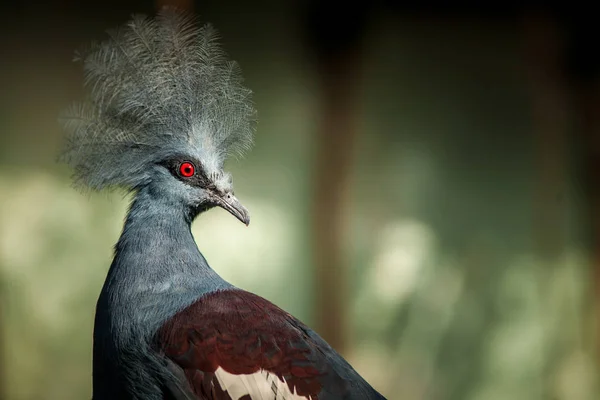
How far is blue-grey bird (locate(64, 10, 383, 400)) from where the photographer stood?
1.86m

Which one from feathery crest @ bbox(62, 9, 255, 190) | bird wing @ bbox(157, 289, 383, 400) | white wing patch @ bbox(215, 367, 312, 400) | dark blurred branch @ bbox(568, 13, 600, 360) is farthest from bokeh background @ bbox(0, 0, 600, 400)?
white wing patch @ bbox(215, 367, 312, 400)

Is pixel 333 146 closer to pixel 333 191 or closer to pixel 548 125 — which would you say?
pixel 333 191

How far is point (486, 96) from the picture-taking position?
355 cm

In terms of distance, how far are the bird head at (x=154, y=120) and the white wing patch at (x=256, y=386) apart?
0.46 meters

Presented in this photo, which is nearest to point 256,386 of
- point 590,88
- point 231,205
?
point 231,205

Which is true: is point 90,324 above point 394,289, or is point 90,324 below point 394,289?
below

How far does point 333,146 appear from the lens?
3.48 meters

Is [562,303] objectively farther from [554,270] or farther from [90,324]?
[90,324]

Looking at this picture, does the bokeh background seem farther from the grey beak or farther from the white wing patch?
the white wing patch

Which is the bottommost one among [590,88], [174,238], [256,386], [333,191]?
[256,386]

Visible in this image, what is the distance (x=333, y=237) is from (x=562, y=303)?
1.10 m

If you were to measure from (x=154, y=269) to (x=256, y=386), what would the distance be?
41 centimetres

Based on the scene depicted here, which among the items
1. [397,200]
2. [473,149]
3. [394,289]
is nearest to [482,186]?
[473,149]

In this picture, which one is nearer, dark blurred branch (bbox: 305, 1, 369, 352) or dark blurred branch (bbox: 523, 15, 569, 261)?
dark blurred branch (bbox: 305, 1, 369, 352)
